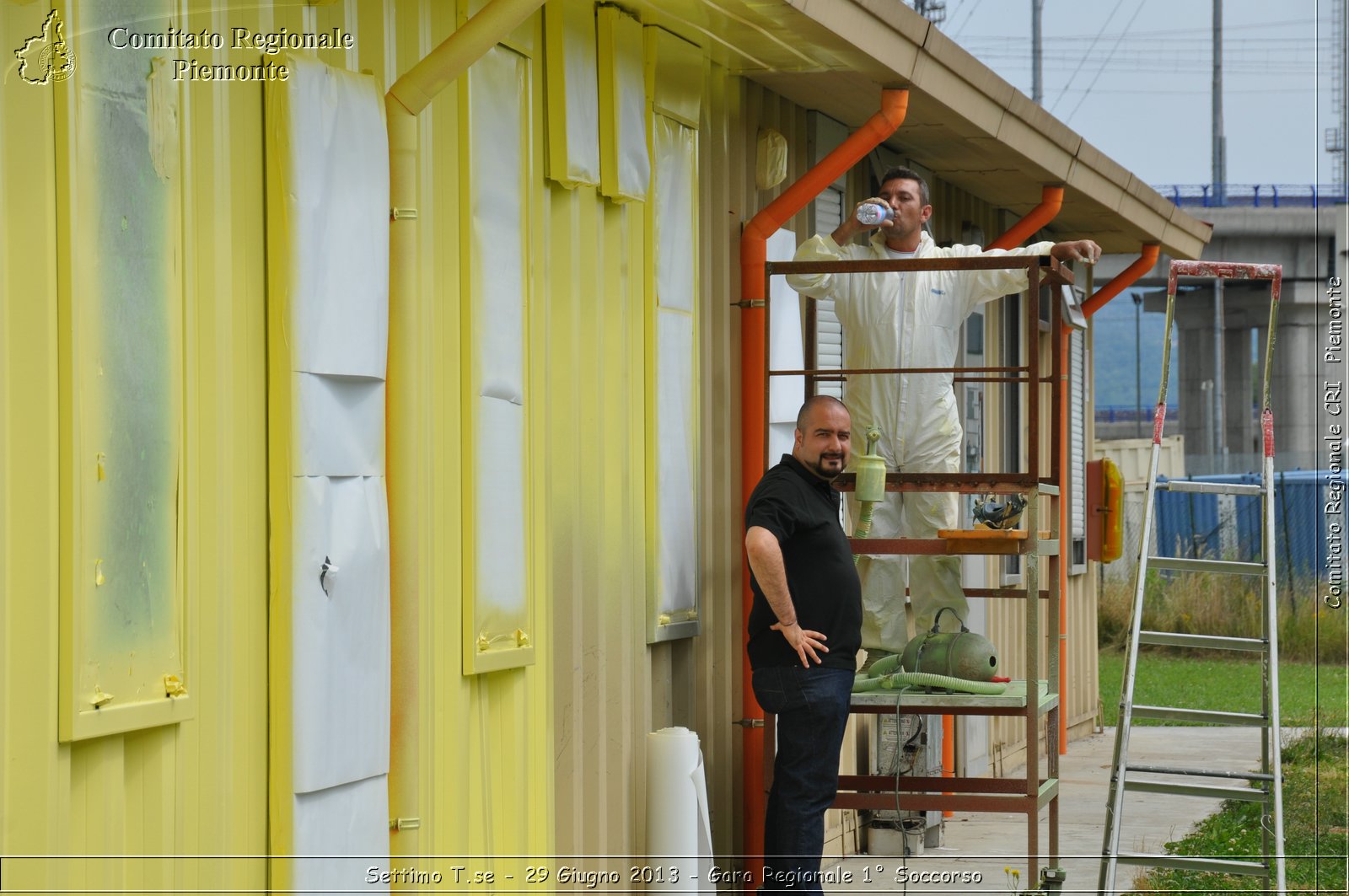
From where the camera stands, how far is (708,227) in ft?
22.9

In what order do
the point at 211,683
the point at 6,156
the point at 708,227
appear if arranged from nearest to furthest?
the point at 6,156, the point at 211,683, the point at 708,227

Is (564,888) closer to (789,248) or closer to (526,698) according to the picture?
(526,698)

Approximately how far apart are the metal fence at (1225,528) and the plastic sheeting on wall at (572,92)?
1992 cm

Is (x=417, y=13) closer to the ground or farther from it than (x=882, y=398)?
farther from it

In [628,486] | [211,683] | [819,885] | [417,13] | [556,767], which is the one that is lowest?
[819,885]

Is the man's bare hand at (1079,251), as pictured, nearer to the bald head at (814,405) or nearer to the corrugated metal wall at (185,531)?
the bald head at (814,405)

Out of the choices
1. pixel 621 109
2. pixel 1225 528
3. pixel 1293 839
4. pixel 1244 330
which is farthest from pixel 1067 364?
pixel 1244 330

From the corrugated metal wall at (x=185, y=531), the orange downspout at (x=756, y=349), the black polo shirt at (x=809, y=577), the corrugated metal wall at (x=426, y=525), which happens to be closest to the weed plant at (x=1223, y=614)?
the orange downspout at (x=756, y=349)

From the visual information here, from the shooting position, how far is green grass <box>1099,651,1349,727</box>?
16.2m

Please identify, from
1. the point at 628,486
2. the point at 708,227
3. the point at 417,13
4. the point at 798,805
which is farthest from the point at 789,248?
the point at 417,13

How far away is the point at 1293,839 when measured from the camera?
31.4ft

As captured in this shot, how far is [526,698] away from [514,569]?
0.44 metres

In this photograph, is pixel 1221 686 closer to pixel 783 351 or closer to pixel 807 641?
pixel 783 351

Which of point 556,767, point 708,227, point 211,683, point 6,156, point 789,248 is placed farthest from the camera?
point 789,248
